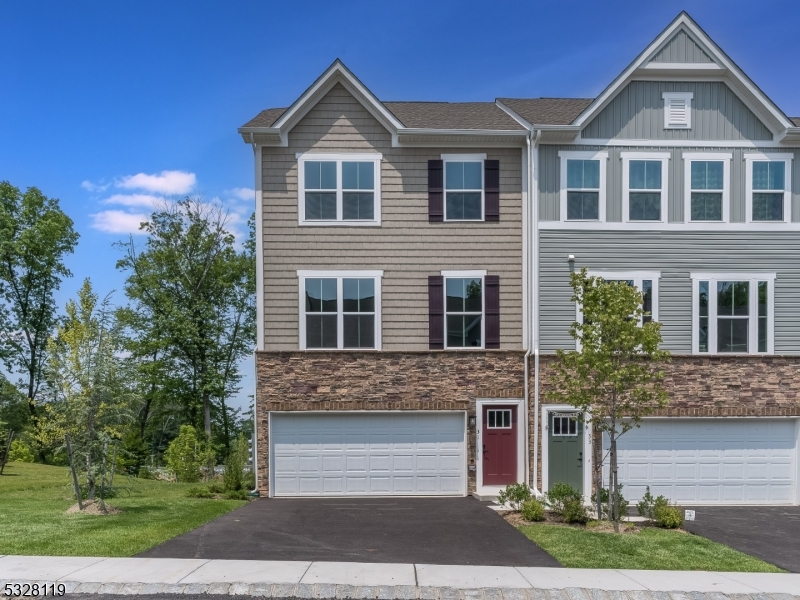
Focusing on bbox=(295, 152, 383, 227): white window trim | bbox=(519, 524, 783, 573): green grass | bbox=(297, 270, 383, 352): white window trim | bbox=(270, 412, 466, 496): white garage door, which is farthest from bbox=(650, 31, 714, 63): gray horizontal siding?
bbox=(519, 524, 783, 573): green grass

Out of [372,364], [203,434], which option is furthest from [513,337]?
[203,434]

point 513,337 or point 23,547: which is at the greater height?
point 513,337

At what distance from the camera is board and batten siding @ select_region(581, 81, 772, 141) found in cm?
1662

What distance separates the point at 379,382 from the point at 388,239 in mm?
3360

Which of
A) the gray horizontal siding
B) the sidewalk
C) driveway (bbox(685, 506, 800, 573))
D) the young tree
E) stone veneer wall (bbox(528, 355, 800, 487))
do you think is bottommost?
driveway (bbox(685, 506, 800, 573))

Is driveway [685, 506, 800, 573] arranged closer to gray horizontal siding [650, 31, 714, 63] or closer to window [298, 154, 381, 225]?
window [298, 154, 381, 225]

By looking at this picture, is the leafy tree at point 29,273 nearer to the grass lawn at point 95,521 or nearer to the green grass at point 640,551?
the grass lawn at point 95,521

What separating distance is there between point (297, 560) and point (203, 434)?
21.3 metres

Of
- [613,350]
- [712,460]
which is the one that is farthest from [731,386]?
[613,350]

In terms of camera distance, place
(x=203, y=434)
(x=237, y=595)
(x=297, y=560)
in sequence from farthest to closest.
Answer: (x=203, y=434)
(x=297, y=560)
(x=237, y=595)

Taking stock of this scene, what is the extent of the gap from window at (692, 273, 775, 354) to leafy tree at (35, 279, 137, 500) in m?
12.6

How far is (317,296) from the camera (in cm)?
1655

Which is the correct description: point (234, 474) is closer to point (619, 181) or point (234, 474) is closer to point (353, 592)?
point (353, 592)

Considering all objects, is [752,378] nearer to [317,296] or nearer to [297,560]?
[317,296]
